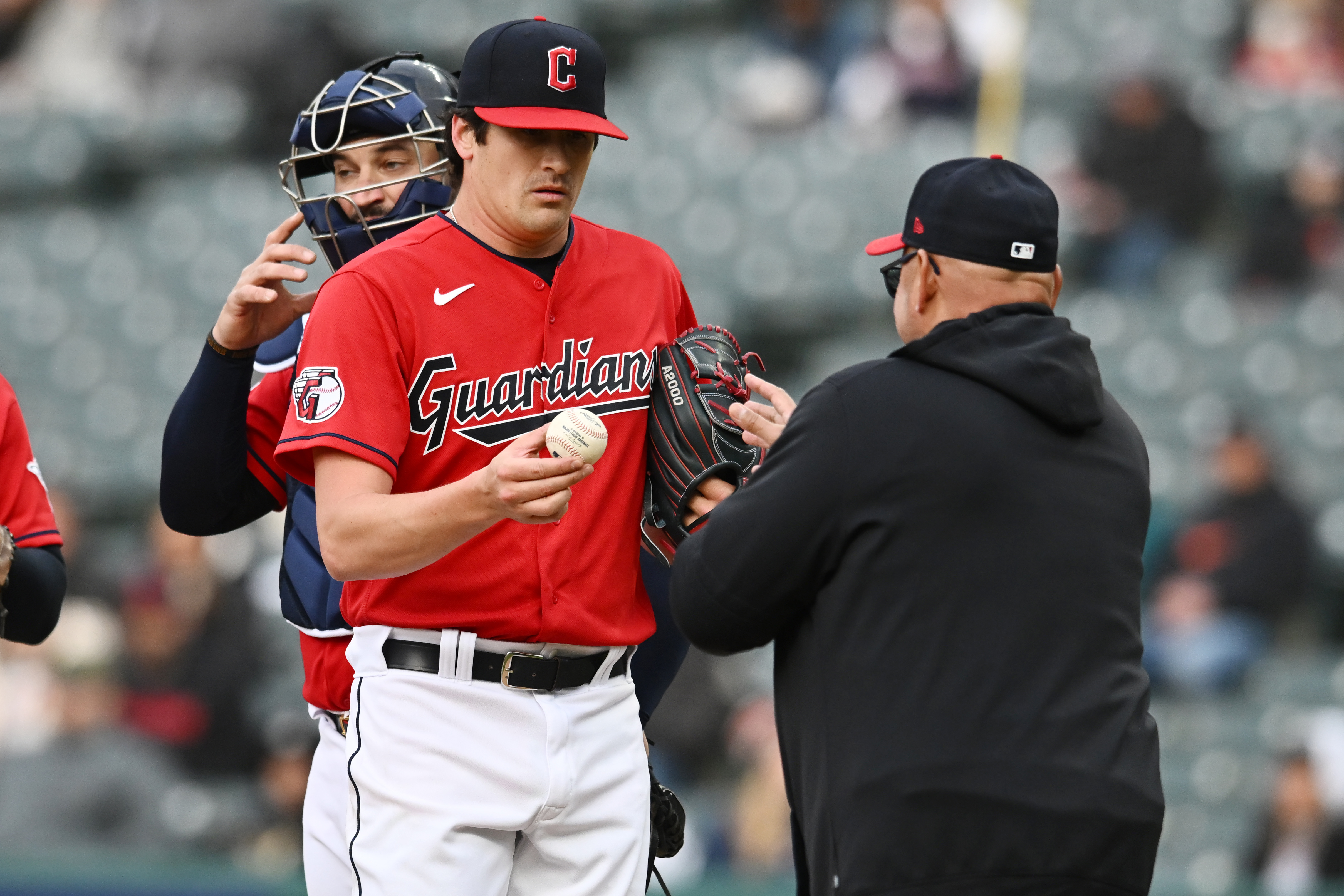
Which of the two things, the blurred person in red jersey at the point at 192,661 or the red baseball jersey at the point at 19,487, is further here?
the blurred person in red jersey at the point at 192,661

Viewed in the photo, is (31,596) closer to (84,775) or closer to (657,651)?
(657,651)

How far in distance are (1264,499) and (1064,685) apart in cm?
563

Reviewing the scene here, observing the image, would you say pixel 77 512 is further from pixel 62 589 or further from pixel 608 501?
pixel 608 501

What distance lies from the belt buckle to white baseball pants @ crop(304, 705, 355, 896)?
454 mm

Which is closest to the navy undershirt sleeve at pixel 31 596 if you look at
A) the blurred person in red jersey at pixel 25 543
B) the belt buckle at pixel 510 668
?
the blurred person in red jersey at pixel 25 543

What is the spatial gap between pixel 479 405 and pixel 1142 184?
7226 millimetres

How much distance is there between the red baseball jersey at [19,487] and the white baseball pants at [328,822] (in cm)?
63

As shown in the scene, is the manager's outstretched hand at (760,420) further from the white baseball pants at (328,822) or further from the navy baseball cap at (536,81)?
the white baseball pants at (328,822)

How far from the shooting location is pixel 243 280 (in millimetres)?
2852

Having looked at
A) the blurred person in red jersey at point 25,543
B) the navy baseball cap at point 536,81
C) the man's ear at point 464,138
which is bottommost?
the blurred person in red jersey at point 25,543

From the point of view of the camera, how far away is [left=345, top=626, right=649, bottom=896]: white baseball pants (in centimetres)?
254

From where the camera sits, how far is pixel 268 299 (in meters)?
2.82

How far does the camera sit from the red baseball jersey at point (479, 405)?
2.54 metres

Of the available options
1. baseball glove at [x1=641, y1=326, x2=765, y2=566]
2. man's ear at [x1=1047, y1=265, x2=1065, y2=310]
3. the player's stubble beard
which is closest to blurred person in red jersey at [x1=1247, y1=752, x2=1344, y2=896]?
baseball glove at [x1=641, y1=326, x2=765, y2=566]
